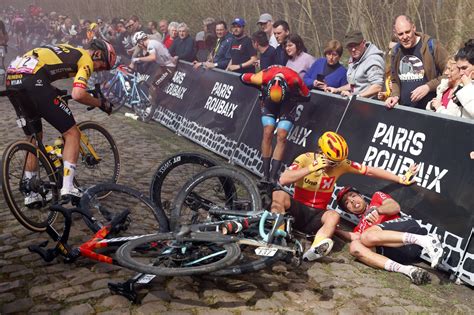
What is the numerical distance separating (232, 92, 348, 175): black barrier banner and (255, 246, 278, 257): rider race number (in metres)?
A: 3.13

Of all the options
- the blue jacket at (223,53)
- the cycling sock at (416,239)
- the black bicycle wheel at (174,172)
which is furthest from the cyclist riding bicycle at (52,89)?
the blue jacket at (223,53)

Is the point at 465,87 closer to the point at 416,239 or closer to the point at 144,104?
the point at 416,239

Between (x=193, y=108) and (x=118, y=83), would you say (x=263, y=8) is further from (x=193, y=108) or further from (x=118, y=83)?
(x=193, y=108)

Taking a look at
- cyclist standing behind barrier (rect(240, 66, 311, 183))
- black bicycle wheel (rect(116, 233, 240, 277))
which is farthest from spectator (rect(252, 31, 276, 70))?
black bicycle wheel (rect(116, 233, 240, 277))

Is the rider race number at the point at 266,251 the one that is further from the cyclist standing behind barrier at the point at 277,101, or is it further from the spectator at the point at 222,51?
the spectator at the point at 222,51

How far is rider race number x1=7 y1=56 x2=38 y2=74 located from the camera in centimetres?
594

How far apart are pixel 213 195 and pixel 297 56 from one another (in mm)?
4438

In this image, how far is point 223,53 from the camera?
461 inches

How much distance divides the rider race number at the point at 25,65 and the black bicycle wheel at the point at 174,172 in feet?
6.24

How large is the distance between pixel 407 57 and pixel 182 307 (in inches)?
185

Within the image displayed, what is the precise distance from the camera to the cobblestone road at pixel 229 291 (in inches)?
169

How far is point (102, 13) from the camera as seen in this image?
114 ft

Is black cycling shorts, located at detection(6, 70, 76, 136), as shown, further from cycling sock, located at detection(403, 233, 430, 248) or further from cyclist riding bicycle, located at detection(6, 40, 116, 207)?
cycling sock, located at detection(403, 233, 430, 248)

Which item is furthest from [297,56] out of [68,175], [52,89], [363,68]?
[68,175]
